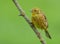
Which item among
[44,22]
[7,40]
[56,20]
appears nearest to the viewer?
[44,22]

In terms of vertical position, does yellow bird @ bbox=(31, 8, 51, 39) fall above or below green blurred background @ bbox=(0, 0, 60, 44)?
below

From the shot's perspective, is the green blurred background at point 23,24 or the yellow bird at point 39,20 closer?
the yellow bird at point 39,20

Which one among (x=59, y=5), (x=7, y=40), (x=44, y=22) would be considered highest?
(x=59, y=5)

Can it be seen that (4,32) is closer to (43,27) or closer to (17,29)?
(17,29)

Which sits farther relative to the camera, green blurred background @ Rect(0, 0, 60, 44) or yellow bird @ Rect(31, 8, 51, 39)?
green blurred background @ Rect(0, 0, 60, 44)

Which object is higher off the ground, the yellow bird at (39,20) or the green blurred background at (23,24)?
the green blurred background at (23,24)

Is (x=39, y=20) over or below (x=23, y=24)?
below

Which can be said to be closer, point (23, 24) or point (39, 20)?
point (39, 20)

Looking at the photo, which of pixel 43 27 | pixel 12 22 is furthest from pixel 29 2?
pixel 43 27
